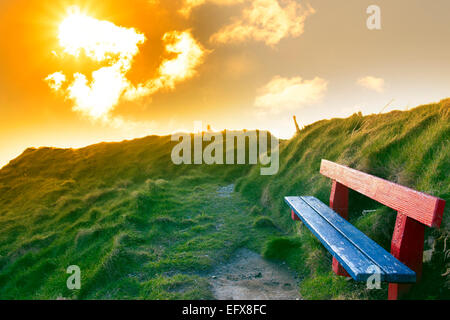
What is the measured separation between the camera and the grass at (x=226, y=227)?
15.9ft

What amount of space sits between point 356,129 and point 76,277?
7.95 metres

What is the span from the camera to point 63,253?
8.70 meters

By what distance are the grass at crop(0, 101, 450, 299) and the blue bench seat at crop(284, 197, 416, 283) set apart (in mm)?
501

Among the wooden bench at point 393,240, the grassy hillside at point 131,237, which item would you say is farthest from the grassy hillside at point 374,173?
the grassy hillside at point 131,237

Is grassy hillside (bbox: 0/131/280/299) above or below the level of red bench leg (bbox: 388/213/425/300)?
below

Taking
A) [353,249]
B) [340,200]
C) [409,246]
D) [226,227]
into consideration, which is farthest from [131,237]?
[409,246]

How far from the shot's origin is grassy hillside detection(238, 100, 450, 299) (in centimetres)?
412

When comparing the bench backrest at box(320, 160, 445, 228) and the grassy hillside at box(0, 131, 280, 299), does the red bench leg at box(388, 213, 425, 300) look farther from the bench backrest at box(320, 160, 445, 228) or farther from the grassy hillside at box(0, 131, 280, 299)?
the grassy hillside at box(0, 131, 280, 299)

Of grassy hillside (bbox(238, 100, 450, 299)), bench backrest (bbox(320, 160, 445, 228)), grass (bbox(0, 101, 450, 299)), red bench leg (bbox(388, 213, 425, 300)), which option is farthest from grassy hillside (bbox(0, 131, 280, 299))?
bench backrest (bbox(320, 160, 445, 228))

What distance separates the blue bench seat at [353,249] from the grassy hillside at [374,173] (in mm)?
503

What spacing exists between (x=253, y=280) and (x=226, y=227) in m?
2.73

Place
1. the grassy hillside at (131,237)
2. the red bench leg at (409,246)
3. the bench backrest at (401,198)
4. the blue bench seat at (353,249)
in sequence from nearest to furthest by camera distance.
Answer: the bench backrest at (401,198), the blue bench seat at (353,249), the red bench leg at (409,246), the grassy hillside at (131,237)

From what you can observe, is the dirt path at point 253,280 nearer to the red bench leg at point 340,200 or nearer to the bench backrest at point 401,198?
the red bench leg at point 340,200
